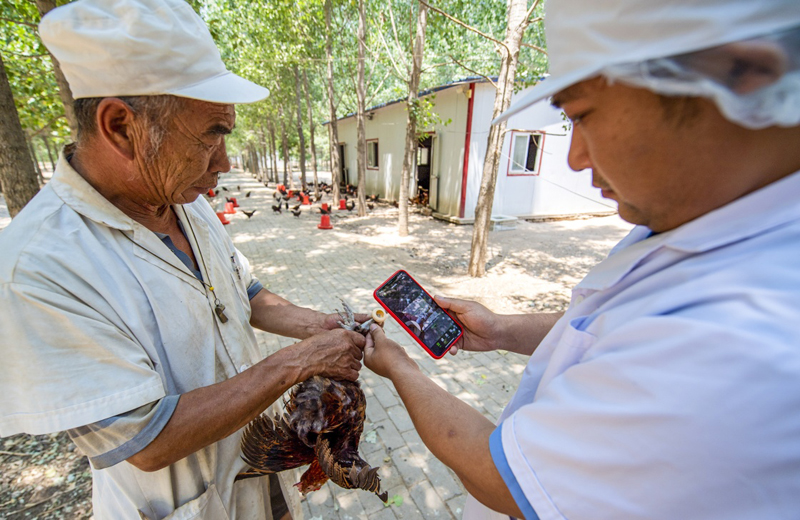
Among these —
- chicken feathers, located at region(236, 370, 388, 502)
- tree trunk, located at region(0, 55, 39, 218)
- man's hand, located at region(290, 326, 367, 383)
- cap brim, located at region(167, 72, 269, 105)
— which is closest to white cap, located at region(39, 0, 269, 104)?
cap brim, located at region(167, 72, 269, 105)

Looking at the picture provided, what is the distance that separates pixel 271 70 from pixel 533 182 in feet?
45.1

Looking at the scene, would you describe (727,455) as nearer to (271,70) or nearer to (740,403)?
(740,403)

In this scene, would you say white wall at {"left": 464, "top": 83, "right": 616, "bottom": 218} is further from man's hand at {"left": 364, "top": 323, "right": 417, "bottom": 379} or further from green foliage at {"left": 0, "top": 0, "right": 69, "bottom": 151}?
man's hand at {"left": 364, "top": 323, "right": 417, "bottom": 379}

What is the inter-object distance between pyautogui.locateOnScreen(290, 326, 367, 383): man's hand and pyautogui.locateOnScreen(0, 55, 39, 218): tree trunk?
3.08 m

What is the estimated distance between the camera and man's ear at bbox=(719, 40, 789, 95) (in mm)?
546

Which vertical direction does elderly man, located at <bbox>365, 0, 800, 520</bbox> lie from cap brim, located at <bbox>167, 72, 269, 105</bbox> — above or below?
below

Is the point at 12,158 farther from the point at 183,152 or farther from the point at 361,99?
the point at 361,99

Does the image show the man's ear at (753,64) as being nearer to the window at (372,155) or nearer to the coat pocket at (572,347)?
the coat pocket at (572,347)

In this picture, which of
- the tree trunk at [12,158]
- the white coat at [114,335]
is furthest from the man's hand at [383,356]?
the tree trunk at [12,158]

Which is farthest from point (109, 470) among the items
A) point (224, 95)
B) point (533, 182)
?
point (533, 182)

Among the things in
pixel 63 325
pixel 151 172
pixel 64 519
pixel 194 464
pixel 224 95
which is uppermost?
pixel 224 95

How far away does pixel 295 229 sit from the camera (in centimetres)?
1227

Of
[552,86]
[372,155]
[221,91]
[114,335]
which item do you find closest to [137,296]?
[114,335]

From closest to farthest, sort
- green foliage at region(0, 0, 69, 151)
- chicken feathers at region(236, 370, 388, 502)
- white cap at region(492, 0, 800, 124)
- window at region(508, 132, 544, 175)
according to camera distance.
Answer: white cap at region(492, 0, 800, 124) → chicken feathers at region(236, 370, 388, 502) → green foliage at region(0, 0, 69, 151) → window at region(508, 132, 544, 175)
